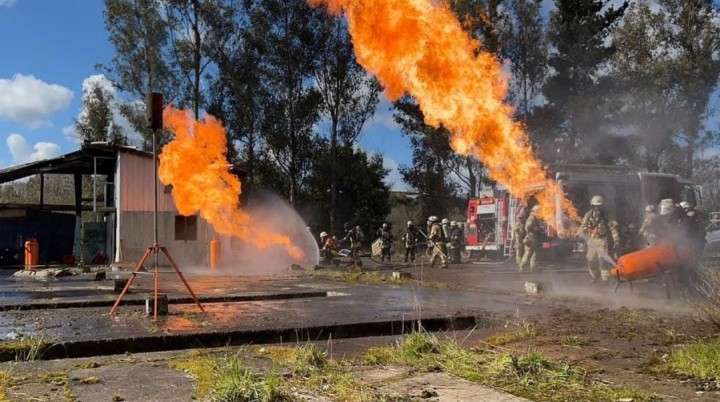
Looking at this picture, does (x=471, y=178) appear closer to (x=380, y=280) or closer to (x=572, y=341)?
(x=380, y=280)

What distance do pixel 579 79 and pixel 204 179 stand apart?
2142cm

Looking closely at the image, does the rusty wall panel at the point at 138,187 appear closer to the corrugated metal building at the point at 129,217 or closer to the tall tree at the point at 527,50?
the corrugated metal building at the point at 129,217

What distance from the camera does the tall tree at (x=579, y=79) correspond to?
106ft

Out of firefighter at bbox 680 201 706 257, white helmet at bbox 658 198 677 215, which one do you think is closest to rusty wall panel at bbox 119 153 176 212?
white helmet at bbox 658 198 677 215

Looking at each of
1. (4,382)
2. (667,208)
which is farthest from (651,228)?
(4,382)

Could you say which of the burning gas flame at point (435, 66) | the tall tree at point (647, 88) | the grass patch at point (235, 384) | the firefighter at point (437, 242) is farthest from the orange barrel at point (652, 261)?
the tall tree at point (647, 88)

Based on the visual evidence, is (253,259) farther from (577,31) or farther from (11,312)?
(577,31)

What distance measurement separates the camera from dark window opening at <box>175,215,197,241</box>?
24828 mm

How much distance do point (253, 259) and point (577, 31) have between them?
20.8 metres

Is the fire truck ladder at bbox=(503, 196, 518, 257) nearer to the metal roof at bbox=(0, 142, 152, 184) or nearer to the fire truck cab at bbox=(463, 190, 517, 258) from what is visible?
the fire truck cab at bbox=(463, 190, 517, 258)

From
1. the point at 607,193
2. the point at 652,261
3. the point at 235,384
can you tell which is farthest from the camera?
the point at 607,193

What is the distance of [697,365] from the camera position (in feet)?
16.2

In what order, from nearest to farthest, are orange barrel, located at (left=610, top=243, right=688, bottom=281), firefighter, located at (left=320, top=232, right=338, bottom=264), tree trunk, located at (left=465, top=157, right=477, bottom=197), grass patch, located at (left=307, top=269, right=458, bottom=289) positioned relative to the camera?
orange barrel, located at (left=610, top=243, right=688, bottom=281) < grass patch, located at (left=307, top=269, right=458, bottom=289) < firefighter, located at (left=320, top=232, right=338, bottom=264) < tree trunk, located at (left=465, top=157, right=477, bottom=197)

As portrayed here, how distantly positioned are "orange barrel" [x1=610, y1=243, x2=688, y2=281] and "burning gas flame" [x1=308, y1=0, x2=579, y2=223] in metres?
5.46
